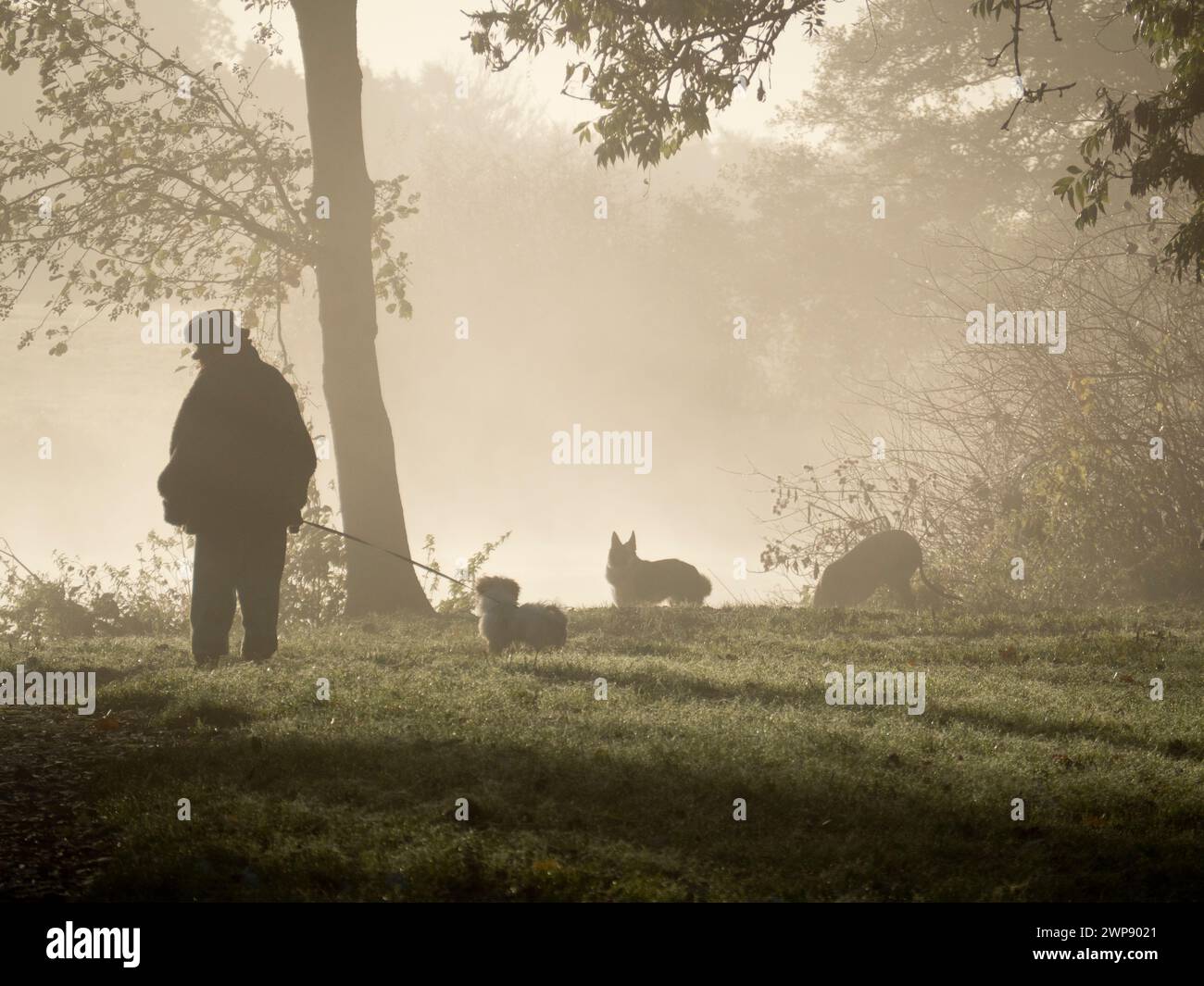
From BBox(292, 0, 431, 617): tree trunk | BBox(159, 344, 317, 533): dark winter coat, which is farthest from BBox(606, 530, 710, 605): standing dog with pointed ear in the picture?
BBox(159, 344, 317, 533): dark winter coat

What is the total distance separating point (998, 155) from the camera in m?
43.7

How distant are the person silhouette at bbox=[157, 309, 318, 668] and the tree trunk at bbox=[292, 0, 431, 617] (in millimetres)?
5063

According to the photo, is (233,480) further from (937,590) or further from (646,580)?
(937,590)

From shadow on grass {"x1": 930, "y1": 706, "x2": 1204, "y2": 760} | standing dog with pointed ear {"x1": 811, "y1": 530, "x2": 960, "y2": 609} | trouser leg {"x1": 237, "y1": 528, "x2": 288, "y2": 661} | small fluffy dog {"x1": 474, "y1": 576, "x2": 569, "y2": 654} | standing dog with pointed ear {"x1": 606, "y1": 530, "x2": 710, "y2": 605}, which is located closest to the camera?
shadow on grass {"x1": 930, "y1": 706, "x2": 1204, "y2": 760}

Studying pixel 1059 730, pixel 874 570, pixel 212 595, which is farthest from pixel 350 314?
pixel 1059 730

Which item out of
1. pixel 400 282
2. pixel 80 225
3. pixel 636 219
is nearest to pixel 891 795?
pixel 400 282

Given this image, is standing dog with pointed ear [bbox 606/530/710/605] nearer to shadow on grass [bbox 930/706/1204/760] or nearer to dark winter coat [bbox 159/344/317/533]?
dark winter coat [bbox 159/344/317/533]

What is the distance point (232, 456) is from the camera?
431 inches

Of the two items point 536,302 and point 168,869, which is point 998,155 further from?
point 168,869

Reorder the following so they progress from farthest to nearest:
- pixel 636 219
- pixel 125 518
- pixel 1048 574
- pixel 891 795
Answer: pixel 636 219 < pixel 125 518 < pixel 1048 574 < pixel 891 795

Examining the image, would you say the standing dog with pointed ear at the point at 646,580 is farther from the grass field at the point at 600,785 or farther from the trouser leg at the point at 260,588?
the trouser leg at the point at 260,588

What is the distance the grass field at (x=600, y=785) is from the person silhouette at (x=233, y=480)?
67 cm

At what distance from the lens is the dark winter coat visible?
35.6ft
